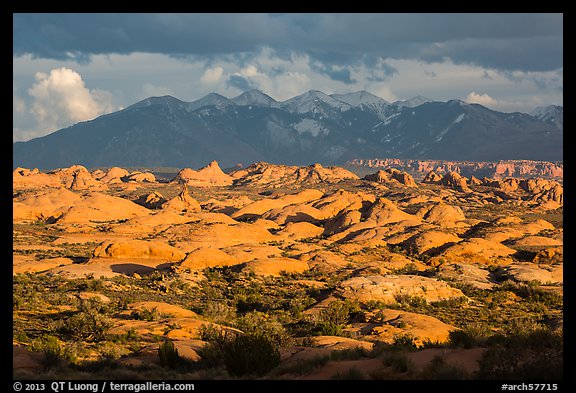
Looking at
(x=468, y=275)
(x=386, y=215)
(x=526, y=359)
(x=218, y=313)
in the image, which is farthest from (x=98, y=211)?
(x=526, y=359)

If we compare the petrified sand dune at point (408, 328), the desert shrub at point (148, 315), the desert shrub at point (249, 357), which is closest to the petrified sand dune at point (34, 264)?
the desert shrub at point (148, 315)

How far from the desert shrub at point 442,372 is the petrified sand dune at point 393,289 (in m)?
26.0

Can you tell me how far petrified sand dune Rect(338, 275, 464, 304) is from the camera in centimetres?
3976

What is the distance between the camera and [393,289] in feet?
135

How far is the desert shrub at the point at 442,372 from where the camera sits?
11.5 metres

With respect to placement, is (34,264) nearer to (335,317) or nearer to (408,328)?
(335,317)

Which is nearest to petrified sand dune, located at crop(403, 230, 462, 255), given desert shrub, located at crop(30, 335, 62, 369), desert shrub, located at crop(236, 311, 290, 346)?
desert shrub, located at crop(236, 311, 290, 346)

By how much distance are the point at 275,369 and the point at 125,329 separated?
11856 mm

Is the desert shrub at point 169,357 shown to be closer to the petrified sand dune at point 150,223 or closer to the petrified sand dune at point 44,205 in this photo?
the petrified sand dune at point 150,223

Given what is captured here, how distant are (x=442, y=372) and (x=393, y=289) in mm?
29870

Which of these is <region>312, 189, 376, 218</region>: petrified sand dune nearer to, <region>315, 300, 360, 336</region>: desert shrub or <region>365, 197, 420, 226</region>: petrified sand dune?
<region>365, 197, 420, 226</region>: petrified sand dune

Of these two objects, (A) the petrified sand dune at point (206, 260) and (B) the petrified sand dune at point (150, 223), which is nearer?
(A) the petrified sand dune at point (206, 260)
